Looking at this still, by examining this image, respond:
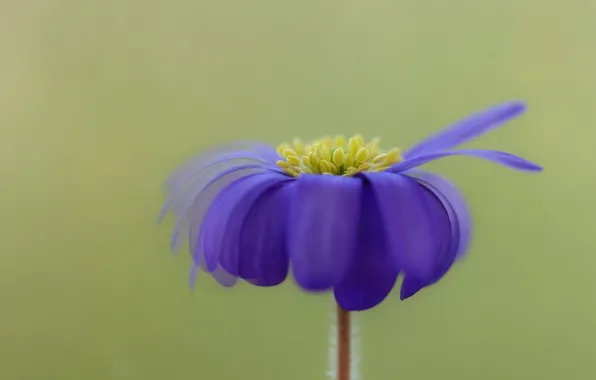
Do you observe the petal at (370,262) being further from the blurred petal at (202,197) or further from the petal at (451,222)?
the blurred petal at (202,197)

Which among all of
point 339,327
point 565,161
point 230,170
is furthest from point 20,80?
point 565,161

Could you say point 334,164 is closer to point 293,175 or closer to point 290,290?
point 293,175

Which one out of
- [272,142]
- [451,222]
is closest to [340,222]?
[451,222]

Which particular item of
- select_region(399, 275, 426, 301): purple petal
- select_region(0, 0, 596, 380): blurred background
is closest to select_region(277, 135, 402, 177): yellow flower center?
select_region(399, 275, 426, 301): purple petal

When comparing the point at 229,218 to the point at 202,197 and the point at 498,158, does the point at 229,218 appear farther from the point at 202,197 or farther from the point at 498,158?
the point at 498,158

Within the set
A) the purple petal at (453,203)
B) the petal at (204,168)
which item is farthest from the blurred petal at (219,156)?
the purple petal at (453,203)

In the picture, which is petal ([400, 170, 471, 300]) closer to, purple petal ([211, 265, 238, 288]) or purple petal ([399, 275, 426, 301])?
purple petal ([399, 275, 426, 301])
